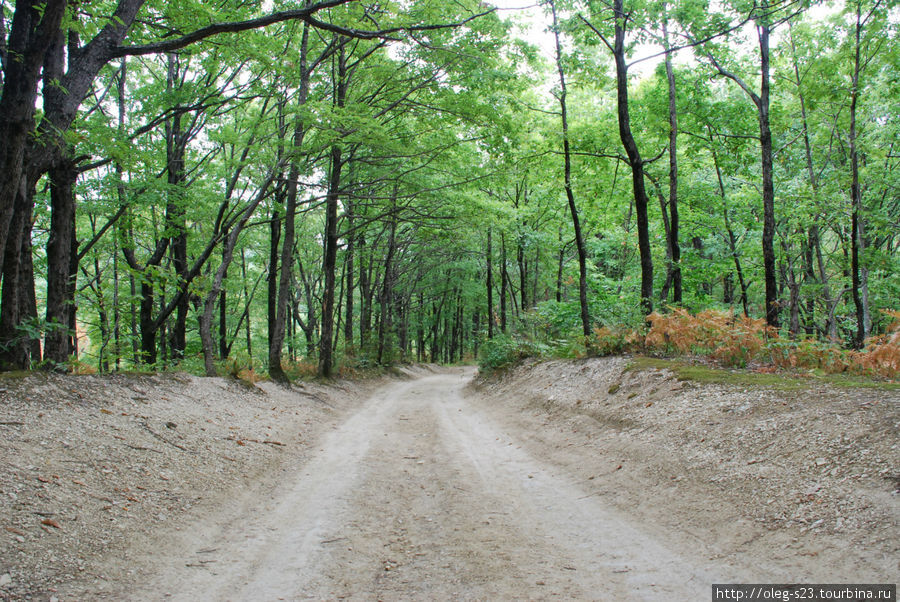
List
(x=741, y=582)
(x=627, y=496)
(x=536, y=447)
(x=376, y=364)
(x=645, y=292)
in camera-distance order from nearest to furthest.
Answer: (x=741, y=582)
(x=627, y=496)
(x=536, y=447)
(x=645, y=292)
(x=376, y=364)

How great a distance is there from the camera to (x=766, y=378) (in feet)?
20.5

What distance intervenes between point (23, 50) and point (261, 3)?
6860mm

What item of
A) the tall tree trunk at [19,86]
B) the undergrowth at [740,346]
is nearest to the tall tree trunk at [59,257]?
the tall tree trunk at [19,86]

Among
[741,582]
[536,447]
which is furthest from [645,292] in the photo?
[741,582]

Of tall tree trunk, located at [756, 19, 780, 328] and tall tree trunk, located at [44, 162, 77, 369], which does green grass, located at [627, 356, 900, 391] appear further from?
tall tree trunk, located at [44, 162, 77, 369]

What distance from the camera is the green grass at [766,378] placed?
5361 millimetres

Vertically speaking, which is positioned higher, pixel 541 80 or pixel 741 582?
pixel 541 80

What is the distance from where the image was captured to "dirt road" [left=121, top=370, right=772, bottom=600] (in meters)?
3.01

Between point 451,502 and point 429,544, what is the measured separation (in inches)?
38.6

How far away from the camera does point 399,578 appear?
3188mm

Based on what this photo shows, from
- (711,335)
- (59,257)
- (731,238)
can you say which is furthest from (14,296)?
(731,238)

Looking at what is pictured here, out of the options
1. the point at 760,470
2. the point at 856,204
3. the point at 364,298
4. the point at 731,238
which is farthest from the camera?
the point at 364,298

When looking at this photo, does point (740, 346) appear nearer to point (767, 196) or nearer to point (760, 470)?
point (760, 470)

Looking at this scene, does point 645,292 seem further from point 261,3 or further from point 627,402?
point 261,3
